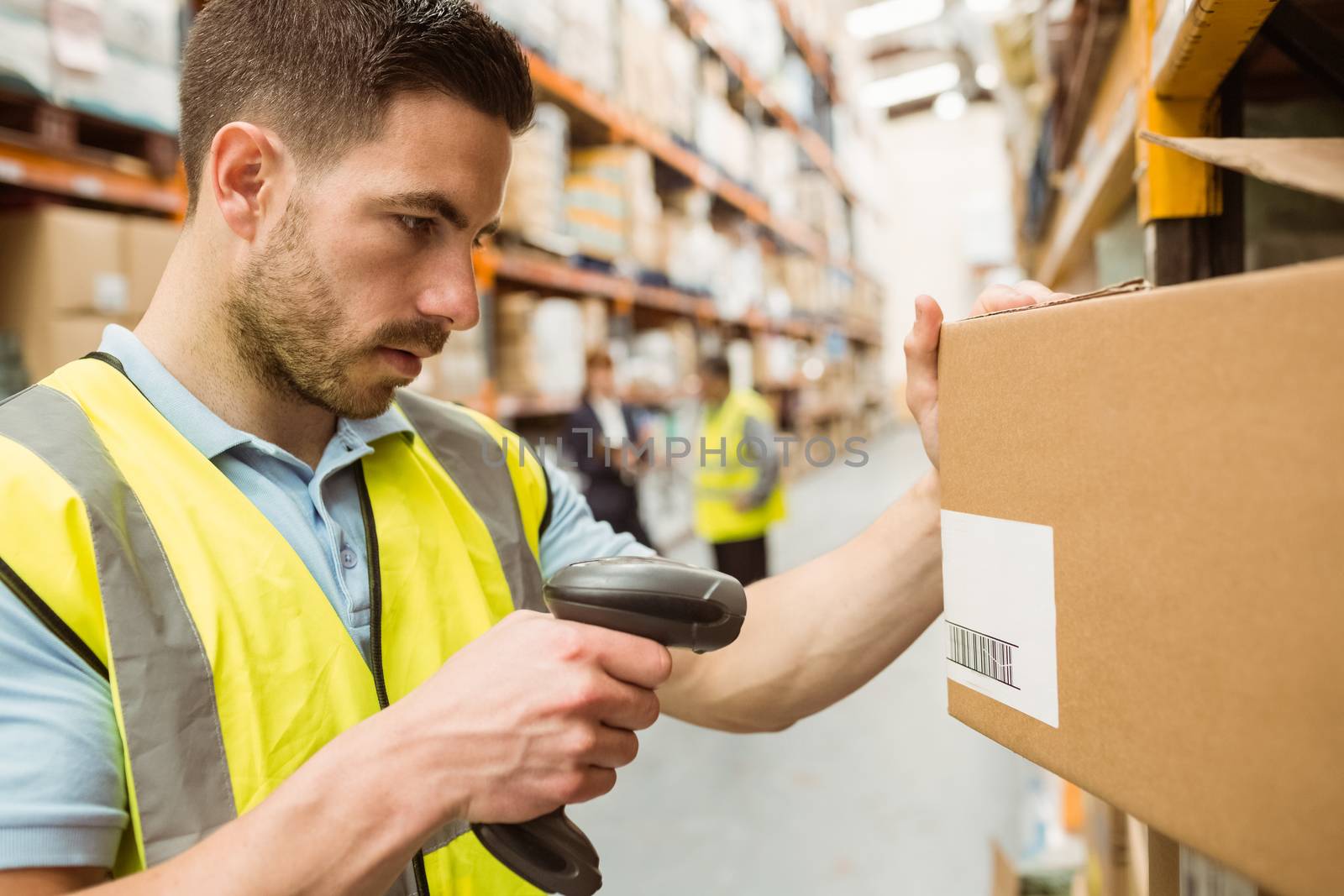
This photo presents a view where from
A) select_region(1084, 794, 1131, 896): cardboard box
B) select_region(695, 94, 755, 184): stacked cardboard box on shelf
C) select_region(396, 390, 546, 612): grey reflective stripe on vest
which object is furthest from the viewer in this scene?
select_region(695, 94, 755, 184): stacked cardboard box on shelf

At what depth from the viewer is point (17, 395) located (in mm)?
809

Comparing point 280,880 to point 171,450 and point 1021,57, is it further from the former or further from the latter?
point 1021,57

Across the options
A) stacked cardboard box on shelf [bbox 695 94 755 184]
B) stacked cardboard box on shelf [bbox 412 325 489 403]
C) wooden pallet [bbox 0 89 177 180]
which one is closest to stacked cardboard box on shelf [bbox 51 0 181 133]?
wooden pallet [bbox 0 89 177 180]

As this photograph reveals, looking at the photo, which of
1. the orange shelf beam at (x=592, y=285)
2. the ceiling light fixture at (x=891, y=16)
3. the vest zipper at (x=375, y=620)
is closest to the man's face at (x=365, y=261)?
the vest zipper at (x=375, y=620)

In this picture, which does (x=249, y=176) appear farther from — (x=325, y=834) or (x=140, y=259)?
(x=140, y=259)

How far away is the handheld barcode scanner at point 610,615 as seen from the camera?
0.67 meters

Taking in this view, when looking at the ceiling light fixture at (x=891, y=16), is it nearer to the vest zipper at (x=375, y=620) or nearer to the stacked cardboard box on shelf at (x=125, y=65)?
the stacked cardboard box on shelf at (x=125, y=65)

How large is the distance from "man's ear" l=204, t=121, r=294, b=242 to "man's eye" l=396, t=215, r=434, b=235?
0.14 metres

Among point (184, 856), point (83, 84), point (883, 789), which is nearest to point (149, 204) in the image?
point (83, 84)

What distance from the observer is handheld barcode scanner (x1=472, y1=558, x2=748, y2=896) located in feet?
2.20

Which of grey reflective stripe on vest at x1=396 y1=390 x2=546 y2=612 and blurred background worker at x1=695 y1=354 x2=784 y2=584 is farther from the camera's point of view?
blurred background worker at x1=695 y1=354 x2=784 y2=584

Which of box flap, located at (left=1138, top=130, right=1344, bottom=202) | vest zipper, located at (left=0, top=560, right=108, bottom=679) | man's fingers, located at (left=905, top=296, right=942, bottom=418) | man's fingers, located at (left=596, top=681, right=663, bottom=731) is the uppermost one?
box flap, located at (left=1138, top=130, right=1344, bottom=202)

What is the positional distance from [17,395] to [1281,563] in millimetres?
1006

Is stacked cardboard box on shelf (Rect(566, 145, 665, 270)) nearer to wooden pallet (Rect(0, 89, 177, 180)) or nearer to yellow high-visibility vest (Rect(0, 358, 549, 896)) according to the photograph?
wooden pallet (Rect(0, 89, 177, 180))
